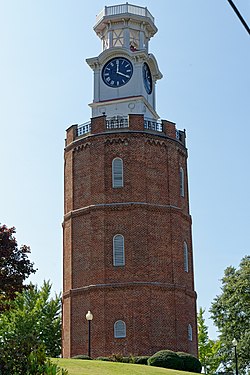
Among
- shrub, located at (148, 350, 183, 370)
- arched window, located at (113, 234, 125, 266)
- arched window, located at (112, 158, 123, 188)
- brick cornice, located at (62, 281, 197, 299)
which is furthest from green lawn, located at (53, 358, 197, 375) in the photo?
arched window, located at (112, 158, 123, 188)

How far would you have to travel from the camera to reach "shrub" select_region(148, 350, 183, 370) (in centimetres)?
3909

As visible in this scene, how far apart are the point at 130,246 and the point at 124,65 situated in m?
13.8

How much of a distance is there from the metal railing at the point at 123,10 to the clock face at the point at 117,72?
359 centimetres

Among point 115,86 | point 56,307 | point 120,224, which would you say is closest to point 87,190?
point 120,224

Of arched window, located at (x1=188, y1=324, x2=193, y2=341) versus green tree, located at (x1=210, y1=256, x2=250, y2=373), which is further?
green tree, located at (x1=210, y1=256, x2=250, y2=373)

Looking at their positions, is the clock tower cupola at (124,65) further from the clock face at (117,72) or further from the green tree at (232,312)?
the green tree at (232,312)

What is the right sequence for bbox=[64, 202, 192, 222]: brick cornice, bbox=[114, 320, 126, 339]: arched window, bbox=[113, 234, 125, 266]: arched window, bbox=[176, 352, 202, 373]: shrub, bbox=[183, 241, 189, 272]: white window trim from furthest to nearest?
bbox=[183, 241, 189, 272]: white window trim, bbox=[64, 202, 192, 222]: brick cornice, bbox=[113, 234, 125, 266]: arched window, bbox=[114, 320, 126, 339]: arched window, bbox=[176, 352, 202, 373]: shrub

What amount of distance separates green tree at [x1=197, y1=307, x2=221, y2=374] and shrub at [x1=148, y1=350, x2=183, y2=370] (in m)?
17.4

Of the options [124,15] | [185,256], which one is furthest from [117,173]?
[124,15]

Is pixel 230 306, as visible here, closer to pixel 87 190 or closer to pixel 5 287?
pixel 87 190

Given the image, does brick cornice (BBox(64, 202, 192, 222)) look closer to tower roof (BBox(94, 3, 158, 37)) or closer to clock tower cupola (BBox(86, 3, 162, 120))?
clock tower cupola (BBox(86, 3, 162, 120))

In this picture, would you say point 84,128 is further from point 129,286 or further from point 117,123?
point 129,286

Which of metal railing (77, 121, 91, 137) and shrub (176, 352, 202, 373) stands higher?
metal railing (77, 121, 91, 137)

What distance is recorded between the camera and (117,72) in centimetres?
5347
